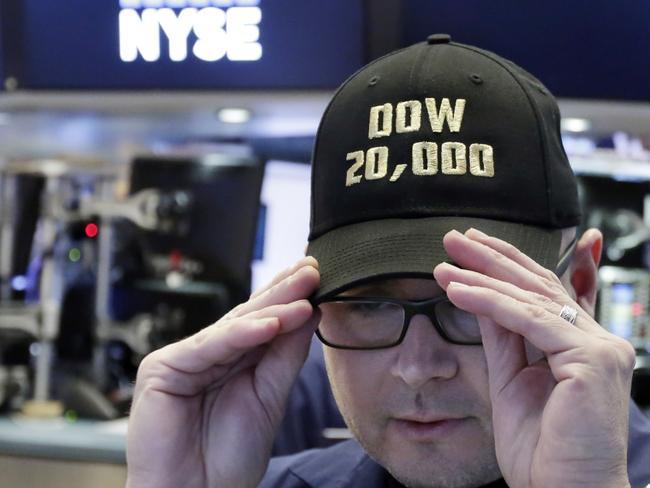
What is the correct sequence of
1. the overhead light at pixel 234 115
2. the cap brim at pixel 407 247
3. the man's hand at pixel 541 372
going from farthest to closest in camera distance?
1. the overhead light at pixel 234 115
2. the cap brim at pixel 407 247
3. the man's hand at pixel 541 372

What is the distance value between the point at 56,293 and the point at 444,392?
2416 millimetres

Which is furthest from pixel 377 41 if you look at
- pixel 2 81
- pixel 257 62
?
pixel 2 81

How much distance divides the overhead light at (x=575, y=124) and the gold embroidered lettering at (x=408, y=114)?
4.52ft

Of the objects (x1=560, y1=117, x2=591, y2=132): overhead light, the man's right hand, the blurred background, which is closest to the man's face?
the man's right hand

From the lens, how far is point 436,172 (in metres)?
1.25

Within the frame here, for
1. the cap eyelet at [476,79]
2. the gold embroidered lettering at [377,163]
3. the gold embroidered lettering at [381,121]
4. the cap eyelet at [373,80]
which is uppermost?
the cap eyelet at [476,79]

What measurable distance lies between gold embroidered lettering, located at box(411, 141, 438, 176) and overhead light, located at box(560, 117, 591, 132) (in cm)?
141

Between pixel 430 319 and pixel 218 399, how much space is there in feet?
1.19

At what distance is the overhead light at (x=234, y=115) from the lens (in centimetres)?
272

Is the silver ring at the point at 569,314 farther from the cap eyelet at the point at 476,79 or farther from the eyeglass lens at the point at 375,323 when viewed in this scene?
the cap eyelet at the point at 476,79

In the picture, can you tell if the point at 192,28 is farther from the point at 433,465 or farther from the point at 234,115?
the point at 433,465

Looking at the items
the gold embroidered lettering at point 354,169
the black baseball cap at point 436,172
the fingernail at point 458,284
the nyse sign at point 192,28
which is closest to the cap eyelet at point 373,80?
the black baseball cap at point 436,172

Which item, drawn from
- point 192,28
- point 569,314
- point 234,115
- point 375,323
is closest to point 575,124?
point 234,115

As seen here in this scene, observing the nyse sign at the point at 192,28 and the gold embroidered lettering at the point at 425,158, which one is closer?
the gold embroidered lettering at the point at 425,158
